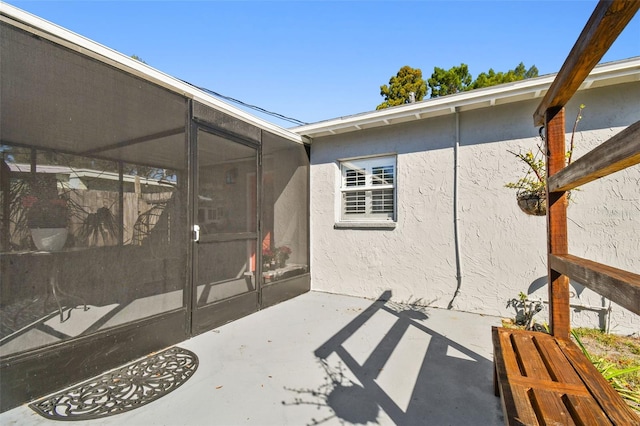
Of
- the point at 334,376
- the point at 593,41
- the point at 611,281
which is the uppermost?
the point at 593,41

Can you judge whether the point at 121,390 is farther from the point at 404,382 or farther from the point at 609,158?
the point at 609,158

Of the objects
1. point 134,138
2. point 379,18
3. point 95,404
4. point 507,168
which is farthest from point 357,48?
point 95,404

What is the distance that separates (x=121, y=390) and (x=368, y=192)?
13.5ft

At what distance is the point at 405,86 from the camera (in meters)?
13.2

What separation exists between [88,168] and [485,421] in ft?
11.6

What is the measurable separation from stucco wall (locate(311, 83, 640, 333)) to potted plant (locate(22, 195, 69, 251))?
3724 mm

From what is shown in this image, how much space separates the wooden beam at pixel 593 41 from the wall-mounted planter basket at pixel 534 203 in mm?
834

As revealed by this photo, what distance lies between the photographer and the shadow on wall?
196 centimetres

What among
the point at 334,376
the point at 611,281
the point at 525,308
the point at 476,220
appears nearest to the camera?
the point at 611,281

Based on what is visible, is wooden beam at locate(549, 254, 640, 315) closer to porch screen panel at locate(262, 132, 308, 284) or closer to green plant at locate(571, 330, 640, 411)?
green plant at locate(571, 330, 640, 411)

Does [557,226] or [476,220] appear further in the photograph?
[476,220]

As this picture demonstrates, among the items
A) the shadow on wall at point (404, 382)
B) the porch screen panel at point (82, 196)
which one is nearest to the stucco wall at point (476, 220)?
the shadow on wall at point (404, 382)

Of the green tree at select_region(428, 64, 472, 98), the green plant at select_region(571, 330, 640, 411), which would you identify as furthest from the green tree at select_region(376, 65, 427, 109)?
the green plant at select_region(571, 330, 640, 411)

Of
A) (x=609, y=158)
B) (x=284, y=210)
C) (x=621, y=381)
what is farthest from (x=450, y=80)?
(x=609, y=158)
